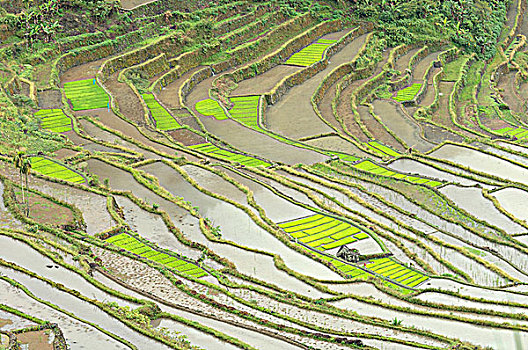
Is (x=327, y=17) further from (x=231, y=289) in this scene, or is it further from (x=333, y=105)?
→ (x=231, y=289)

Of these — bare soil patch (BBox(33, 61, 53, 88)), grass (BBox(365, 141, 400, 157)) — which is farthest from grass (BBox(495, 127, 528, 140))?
bare soil patch (BBox(33, 61, 53, 88))

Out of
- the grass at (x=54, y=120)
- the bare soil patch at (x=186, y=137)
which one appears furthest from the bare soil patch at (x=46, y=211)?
the bare soil patch at (x=186, y=137)

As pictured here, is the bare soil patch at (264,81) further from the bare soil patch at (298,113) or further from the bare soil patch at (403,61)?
the bare soil patch at (403,61)

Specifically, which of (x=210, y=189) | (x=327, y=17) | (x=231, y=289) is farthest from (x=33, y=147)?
(x=327, y=17)

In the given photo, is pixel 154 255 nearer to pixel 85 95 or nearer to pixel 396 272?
pixel 396 272

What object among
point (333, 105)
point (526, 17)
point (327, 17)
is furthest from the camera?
point (526, 17)

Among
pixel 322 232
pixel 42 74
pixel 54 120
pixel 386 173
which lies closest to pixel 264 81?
pixel 42 74
